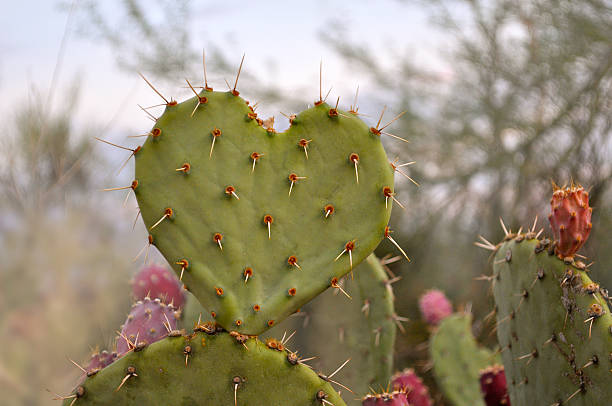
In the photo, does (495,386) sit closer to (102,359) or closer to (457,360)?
(457,360)

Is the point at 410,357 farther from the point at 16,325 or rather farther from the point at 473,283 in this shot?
the point at 16,325

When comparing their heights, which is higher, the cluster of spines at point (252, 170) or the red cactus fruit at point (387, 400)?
the cluster of spines at point (252, 170)

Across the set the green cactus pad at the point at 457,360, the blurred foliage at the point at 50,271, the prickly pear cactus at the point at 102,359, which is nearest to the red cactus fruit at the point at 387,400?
the prickly pear cactus at the point at 102,359

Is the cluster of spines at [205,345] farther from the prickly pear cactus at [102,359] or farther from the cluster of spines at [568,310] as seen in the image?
the cluster of spines at [568,310]

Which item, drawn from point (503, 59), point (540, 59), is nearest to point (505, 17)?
point (503, 59)

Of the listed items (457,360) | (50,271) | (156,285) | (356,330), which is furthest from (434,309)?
(50,271)

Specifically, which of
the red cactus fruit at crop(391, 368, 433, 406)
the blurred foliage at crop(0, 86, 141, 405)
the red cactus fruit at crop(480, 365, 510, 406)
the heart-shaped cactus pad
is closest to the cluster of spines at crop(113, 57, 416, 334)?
the heart-shaped cactus pad
